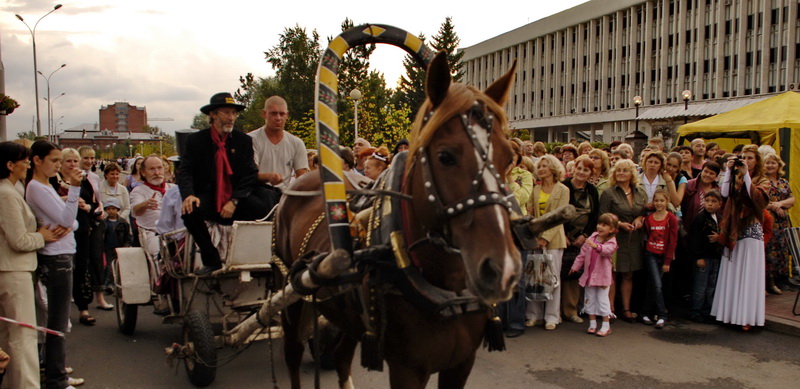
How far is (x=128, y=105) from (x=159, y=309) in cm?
19951

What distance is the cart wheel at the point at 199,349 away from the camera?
5.30 meters

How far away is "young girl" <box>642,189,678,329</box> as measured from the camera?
8.01 metres

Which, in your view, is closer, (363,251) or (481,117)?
(481,117)

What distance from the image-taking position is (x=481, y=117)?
8.57 feet

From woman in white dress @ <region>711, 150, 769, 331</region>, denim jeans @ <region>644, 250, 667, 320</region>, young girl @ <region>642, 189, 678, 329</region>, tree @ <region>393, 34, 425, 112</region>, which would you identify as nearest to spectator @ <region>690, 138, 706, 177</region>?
woman in white dress @ <region>711, 150, 769, 331</region>

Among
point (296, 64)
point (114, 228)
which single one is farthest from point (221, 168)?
point (296, 64)

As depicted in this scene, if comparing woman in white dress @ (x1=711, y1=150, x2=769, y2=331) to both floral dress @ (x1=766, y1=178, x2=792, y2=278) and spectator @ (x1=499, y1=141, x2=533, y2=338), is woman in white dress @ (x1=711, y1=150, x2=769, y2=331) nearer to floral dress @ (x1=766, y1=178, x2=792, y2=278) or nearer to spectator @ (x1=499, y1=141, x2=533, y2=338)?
floral dress @ (x1=766, y1=178, x2=792, y2=278)

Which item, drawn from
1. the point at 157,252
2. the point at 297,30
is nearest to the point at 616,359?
the point at 157,252

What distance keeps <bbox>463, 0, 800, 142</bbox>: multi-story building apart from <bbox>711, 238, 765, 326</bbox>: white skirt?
88.4ft

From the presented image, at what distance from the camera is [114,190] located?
9883mm

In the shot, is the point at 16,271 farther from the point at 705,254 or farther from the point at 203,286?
the point at 705,254

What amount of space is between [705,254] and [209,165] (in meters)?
6.48

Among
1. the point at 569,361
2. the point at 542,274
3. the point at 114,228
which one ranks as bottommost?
the point at 569,361

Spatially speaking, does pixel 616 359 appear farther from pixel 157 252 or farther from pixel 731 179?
pixel 157 252
